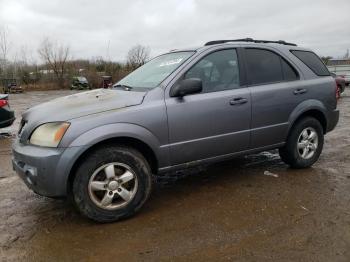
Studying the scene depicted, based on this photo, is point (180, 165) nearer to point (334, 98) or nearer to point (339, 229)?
point (339, 229)

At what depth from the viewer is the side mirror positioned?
4.06m

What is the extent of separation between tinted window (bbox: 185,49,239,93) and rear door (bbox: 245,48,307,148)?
22 cm

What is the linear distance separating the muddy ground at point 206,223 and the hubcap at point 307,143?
285 mm

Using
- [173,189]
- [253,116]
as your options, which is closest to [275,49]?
[253,116]

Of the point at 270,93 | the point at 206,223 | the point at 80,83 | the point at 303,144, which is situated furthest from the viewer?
the point at 80,83

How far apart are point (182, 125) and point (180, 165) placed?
0.45 metres

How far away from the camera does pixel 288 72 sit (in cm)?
516

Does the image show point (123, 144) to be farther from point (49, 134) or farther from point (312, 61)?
point (312, 61)

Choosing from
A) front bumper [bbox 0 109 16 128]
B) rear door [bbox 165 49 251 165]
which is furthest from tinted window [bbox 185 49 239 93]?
front bumper [bbox 0 109 16 128]

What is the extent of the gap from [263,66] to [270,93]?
40cm

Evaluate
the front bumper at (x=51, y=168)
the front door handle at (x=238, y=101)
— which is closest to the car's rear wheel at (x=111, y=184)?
the front bumper at (x=51, y=168)

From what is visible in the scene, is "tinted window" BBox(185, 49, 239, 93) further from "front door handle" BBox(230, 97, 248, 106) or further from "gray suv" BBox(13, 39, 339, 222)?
"front door handle" BBox(230, 97, 248, 106)

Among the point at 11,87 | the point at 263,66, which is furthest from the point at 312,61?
the point at 11,87

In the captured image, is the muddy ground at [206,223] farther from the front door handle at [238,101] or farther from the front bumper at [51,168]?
the front door handle at [238,101]
